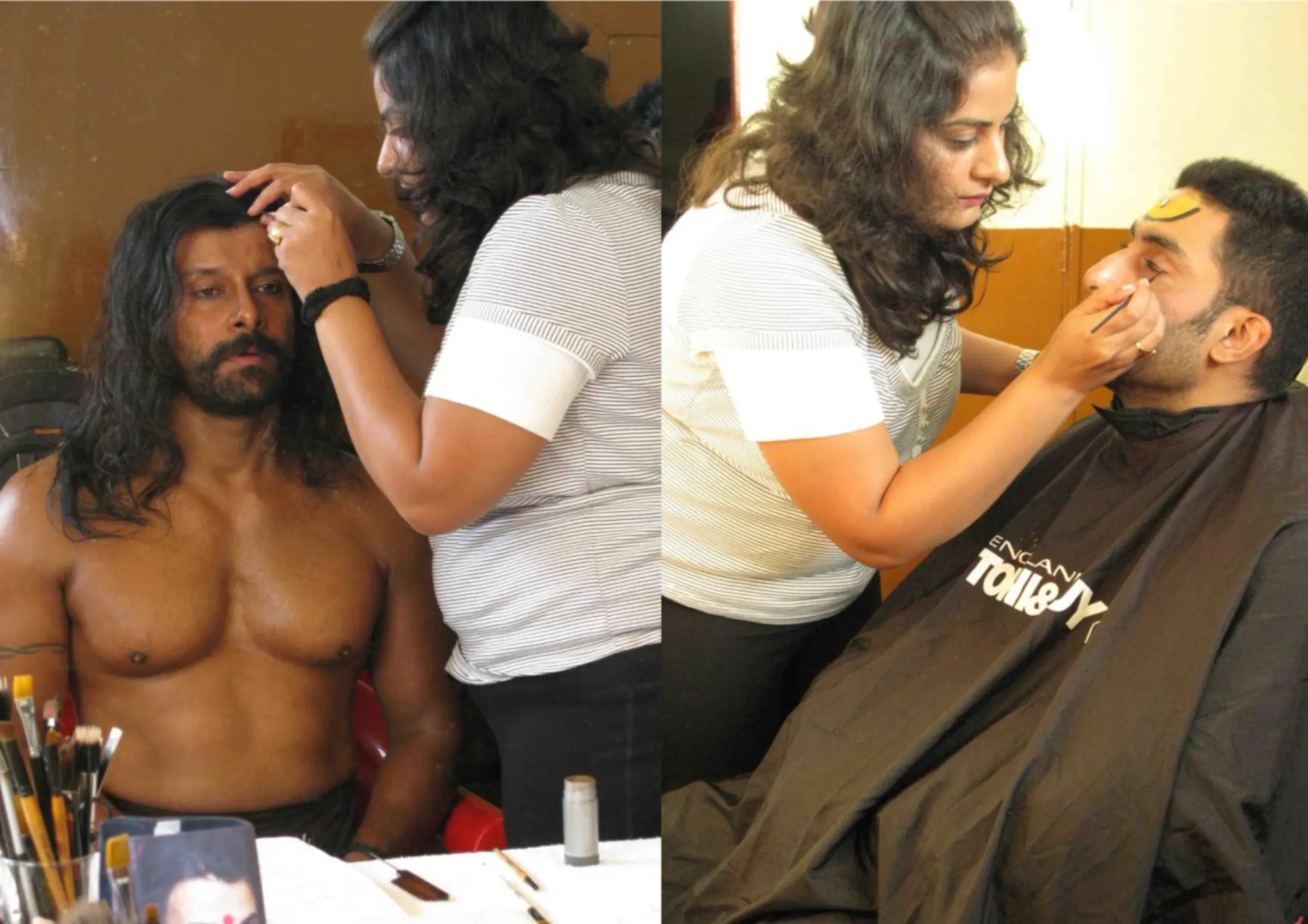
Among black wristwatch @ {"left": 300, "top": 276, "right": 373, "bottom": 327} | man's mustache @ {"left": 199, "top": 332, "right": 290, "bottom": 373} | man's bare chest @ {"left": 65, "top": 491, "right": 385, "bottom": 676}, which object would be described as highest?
black wristwatch @ {"left": 300, "top": 276, "right": 373, "bottom": 327}

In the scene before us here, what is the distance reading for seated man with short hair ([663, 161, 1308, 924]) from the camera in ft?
4.48

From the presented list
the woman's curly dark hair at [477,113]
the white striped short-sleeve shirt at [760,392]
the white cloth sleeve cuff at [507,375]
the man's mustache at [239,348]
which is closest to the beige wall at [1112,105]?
the white striped short-sleeve shirt at [760,392]

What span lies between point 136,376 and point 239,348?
0.11 m

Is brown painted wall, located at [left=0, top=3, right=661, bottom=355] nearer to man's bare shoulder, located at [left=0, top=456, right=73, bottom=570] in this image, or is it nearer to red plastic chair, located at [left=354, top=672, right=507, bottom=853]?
man's bare shoulder, located at [left=0, top=456, right=73, bottom=570]

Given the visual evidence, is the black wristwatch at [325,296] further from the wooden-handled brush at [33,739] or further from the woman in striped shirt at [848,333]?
the wooden-handled brush at [33,739]

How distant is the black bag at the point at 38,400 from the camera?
133 centimetres

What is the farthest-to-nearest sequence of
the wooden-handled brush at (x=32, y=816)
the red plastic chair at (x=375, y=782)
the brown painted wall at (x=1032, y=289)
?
the brown painted wall at (x=1032, y=289) < the red plastic chair at (x=375, y=782) < the wooden-handled brush at (x=32, y=816)

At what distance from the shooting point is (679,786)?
1.59 meters

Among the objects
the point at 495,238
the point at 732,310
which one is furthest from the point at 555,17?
the point at 732,310

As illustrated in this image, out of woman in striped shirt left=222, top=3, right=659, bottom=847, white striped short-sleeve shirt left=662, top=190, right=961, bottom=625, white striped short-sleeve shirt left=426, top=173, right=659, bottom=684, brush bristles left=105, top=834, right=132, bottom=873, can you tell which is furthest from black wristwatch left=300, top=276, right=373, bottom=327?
brush bristles left=105, top=834, right=132, bottom=873

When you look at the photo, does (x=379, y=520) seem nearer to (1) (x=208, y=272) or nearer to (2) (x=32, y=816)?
(1) (x=208, y=272)

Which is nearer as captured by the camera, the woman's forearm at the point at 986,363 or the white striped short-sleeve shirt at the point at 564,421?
the white striped short-sleeve shirt at the point at 564,421

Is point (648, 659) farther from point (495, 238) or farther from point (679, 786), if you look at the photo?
point (495, 238)

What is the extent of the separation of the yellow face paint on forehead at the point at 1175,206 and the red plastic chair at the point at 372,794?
106 cm
